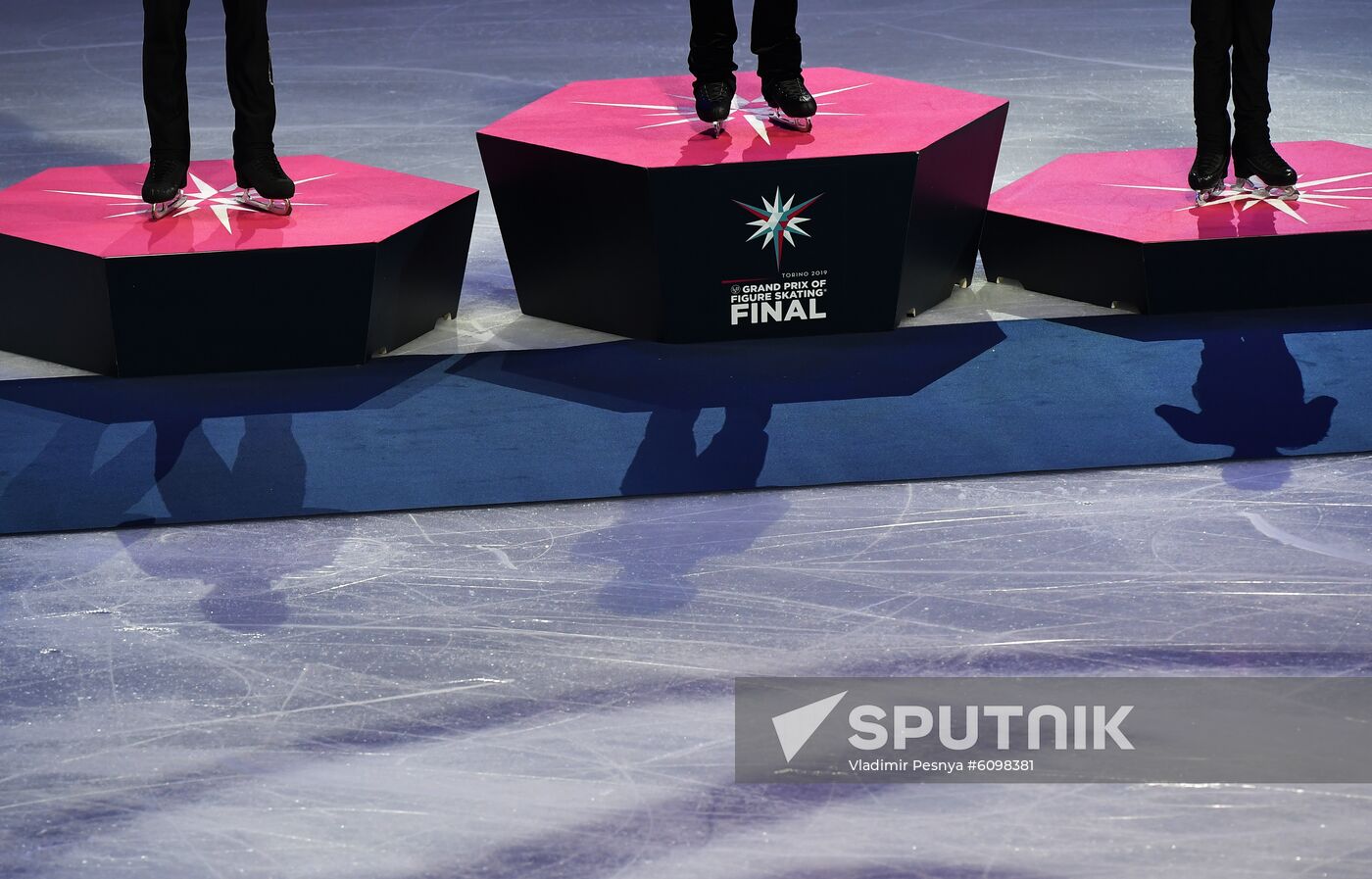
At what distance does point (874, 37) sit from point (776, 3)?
122 inches

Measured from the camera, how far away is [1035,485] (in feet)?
11.6

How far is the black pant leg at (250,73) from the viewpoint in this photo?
4133 millimetres

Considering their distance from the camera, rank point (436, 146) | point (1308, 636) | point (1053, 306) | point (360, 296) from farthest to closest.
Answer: point (436, 146)
point (1053, 306)
point (360, 296)
point (1308, 636)

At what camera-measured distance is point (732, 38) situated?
4379 millimetres

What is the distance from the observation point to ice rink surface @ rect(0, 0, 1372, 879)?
8.05 feet

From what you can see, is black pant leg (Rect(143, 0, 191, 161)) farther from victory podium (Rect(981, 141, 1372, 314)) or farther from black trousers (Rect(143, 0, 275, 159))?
victory podium (Rect(981, 141, 1372, 314))

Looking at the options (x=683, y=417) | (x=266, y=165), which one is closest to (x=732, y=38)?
(x=683, y=417)

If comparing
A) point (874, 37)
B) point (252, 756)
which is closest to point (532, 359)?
point (252, 756)

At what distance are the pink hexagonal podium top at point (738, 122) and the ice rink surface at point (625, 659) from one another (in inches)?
26.7

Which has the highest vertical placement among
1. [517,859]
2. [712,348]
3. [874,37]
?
[874,37]

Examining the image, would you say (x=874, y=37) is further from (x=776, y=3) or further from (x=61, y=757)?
(x=61, y=757)

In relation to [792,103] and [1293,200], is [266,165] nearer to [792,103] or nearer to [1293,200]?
[792,103]

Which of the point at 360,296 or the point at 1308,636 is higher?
the point at 360,296

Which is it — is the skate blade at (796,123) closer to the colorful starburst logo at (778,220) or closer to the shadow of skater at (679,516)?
the colorful starburst logo at (778,220)
